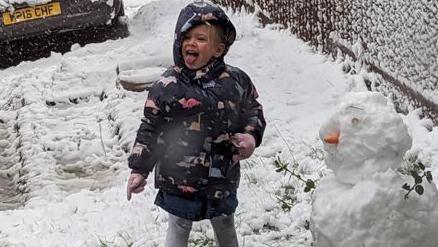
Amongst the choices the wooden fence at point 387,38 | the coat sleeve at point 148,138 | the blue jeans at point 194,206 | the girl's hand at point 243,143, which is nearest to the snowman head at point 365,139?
the girl's hand at point 243,143

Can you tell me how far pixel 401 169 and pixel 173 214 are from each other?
Result: 104 centimetres

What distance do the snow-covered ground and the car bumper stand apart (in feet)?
1.01

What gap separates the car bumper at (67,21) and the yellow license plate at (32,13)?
1.4 inches

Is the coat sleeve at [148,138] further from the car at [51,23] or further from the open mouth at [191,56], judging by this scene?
the car at [51,23]

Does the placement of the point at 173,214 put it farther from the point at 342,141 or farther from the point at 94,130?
the point at 94,130

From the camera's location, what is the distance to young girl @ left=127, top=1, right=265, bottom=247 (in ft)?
11.0

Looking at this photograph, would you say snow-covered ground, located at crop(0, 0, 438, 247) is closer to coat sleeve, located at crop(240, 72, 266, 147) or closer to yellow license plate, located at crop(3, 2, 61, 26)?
yellow license plate, located at crop(3, 2, 61, 26)

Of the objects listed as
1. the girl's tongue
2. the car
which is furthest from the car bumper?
the girl's tongue

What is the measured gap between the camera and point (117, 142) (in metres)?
6.27

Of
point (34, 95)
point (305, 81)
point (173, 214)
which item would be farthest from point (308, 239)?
point (34, 95)

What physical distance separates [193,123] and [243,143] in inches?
9.2

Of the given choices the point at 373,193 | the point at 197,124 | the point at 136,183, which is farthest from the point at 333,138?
the point at 136,183

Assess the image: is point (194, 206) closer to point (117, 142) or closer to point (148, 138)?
point (148, 138)

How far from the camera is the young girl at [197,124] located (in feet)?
11.0
